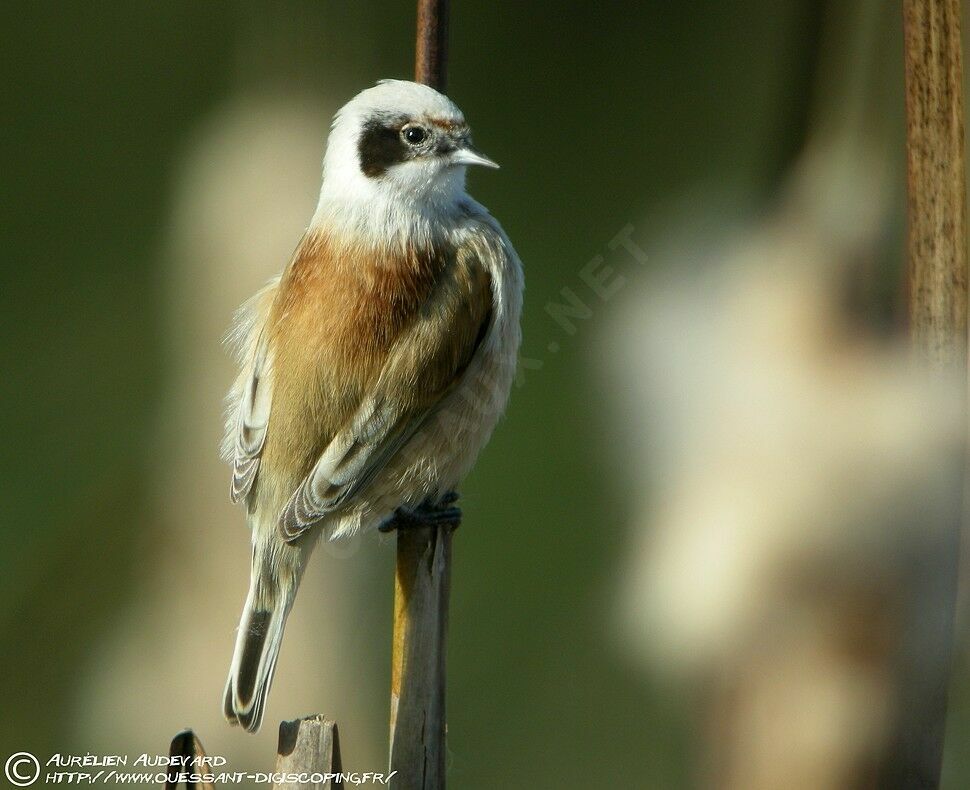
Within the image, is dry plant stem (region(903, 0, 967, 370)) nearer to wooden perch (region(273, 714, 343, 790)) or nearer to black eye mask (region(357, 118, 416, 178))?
black eye mask (region(357, 118, 416, 178))

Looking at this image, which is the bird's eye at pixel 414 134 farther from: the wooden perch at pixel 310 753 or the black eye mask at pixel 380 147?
the wooden perch at pixel 310 753

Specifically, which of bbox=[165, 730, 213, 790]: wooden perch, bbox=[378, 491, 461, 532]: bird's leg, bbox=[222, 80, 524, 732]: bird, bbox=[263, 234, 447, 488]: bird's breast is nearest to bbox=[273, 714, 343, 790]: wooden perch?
bbox=[165, 730, 213, 790]: wooden perch

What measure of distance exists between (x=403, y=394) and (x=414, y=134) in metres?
0.41

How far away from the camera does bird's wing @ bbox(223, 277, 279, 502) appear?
75.9 inches

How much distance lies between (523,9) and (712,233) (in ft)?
2.26

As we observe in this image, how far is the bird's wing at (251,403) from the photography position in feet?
6.33

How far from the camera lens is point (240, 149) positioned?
279cm

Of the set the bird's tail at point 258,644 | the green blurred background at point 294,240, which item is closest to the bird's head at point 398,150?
the bird's tail at point 258,644

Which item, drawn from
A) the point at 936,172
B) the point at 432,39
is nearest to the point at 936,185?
the point at 936,172

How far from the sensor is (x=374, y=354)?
72.3 inches

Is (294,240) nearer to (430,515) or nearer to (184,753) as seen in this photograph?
(430,515)

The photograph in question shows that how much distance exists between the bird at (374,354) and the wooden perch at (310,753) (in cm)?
39

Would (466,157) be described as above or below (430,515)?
above

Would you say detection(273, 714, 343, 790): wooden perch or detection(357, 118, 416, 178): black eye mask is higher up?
detection(357, 118, 416, 178): black eye mask
